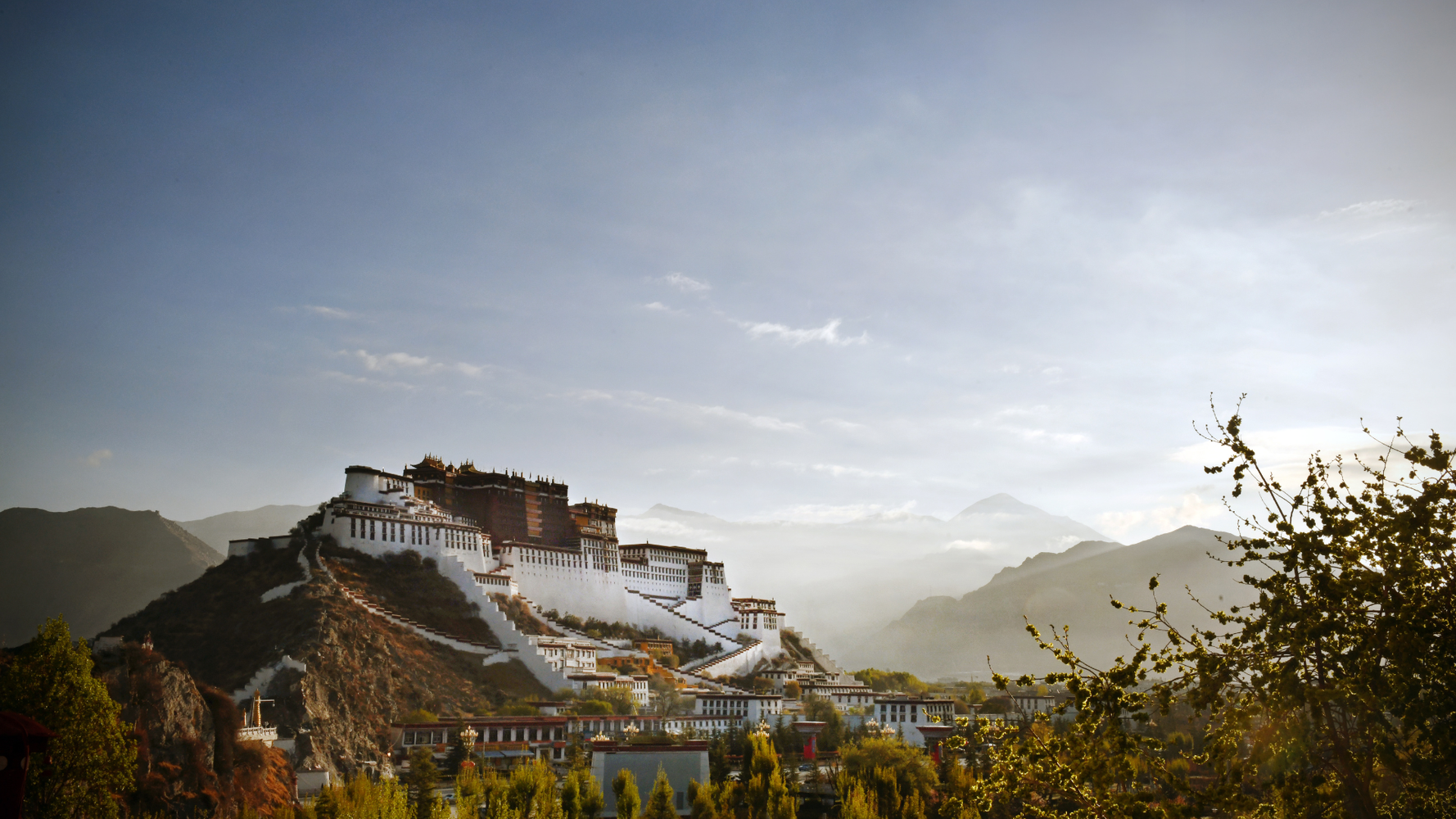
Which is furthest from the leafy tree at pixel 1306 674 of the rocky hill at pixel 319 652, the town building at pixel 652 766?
the rocky hill at pixel 319 652

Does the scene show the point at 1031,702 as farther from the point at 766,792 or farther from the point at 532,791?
the point at 532,791

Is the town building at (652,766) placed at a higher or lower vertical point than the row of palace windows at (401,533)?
lower

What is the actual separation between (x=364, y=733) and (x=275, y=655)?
23.2 feet

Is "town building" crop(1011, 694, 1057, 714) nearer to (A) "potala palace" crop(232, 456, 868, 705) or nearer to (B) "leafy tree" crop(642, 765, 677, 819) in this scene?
(A) "potala palace" crop(232, 456, 868, 705)

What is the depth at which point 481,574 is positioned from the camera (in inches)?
2562

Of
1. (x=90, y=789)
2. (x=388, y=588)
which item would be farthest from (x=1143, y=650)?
(x=388, y=588)

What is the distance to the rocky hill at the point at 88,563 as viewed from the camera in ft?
465

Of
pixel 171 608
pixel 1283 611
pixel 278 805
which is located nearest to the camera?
pixel 1283 611

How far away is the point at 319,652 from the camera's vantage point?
46.3 metres

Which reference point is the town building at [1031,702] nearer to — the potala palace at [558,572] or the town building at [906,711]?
the town building at [906,711]

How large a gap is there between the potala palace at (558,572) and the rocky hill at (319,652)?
230 centimetres

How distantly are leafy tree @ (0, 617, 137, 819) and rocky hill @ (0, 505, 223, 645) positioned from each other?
13323cm

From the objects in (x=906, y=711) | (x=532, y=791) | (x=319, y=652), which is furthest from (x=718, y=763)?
(x=906, y=711)

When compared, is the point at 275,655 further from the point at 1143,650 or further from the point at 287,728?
the point at 1143,650
